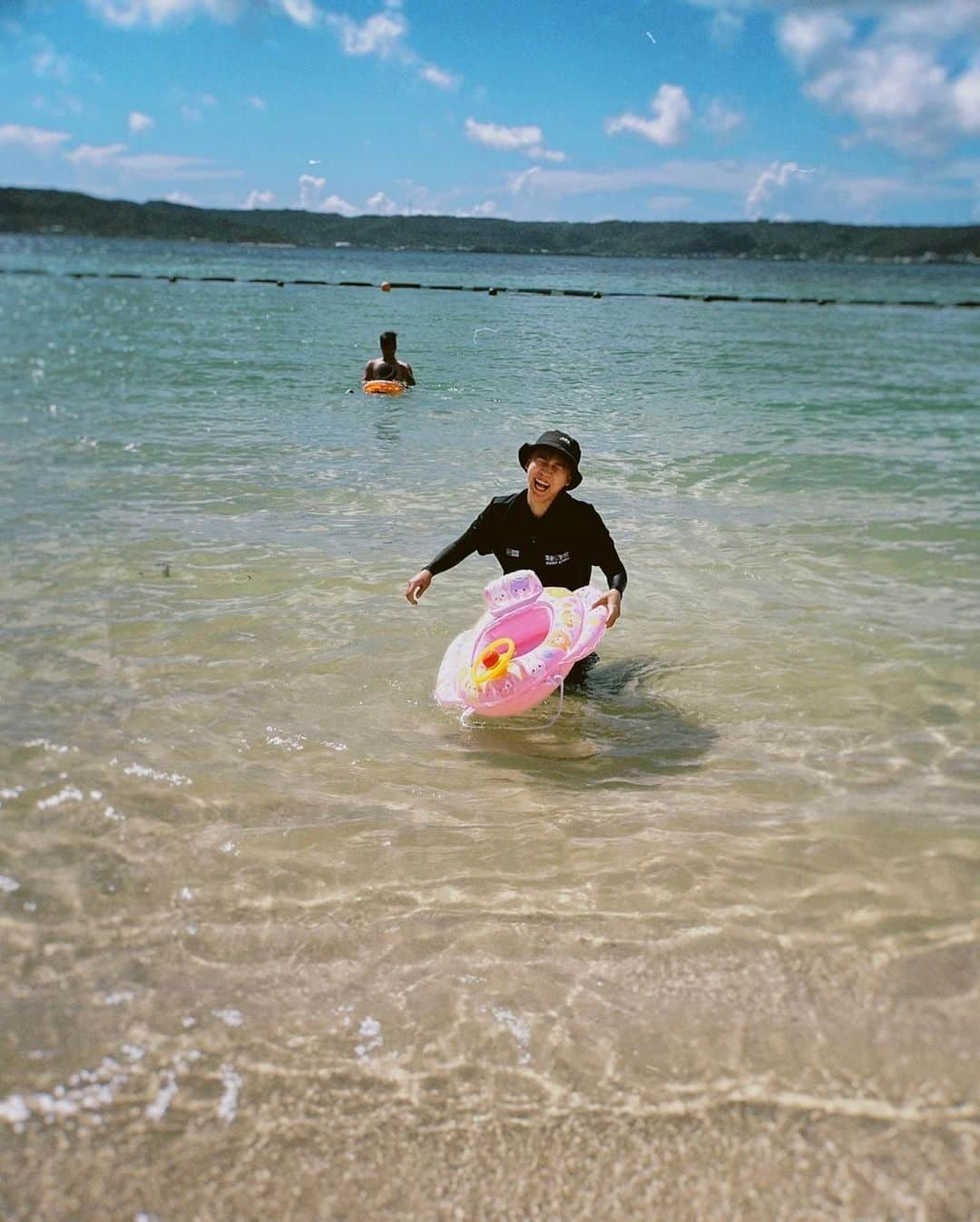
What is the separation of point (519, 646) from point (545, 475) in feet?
2.71

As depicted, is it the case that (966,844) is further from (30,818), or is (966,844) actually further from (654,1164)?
(30,818)

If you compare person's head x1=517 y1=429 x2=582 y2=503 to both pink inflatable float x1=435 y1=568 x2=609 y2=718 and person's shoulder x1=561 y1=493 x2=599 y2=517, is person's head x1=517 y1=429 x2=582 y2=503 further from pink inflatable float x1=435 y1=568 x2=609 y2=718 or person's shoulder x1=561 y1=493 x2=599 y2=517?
pink inflatable float x1=435 y1=568 x2=609 y2=718


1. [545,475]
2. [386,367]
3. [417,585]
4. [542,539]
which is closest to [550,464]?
[545,475]

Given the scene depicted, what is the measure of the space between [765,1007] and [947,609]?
15.0 ft

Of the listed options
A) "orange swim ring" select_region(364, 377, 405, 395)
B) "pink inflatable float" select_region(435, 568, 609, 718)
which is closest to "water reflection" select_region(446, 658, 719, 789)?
"pink inflatable float" select_region(435, 568, 609, 718)

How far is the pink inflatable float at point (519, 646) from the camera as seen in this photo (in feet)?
15.9

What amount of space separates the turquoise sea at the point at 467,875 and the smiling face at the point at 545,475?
3.49 ft

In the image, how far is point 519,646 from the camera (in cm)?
520

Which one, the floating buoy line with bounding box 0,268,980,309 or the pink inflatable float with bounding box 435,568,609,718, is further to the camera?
the floating buoy line with bounding box 0,268,980,309

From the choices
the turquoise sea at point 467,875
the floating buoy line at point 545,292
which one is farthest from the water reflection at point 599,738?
the floating buoy line at point 545,292

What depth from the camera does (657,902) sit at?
3.57 metres

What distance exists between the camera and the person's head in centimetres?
488

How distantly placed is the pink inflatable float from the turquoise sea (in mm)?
239

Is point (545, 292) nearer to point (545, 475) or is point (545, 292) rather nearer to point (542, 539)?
point (542, 539)
